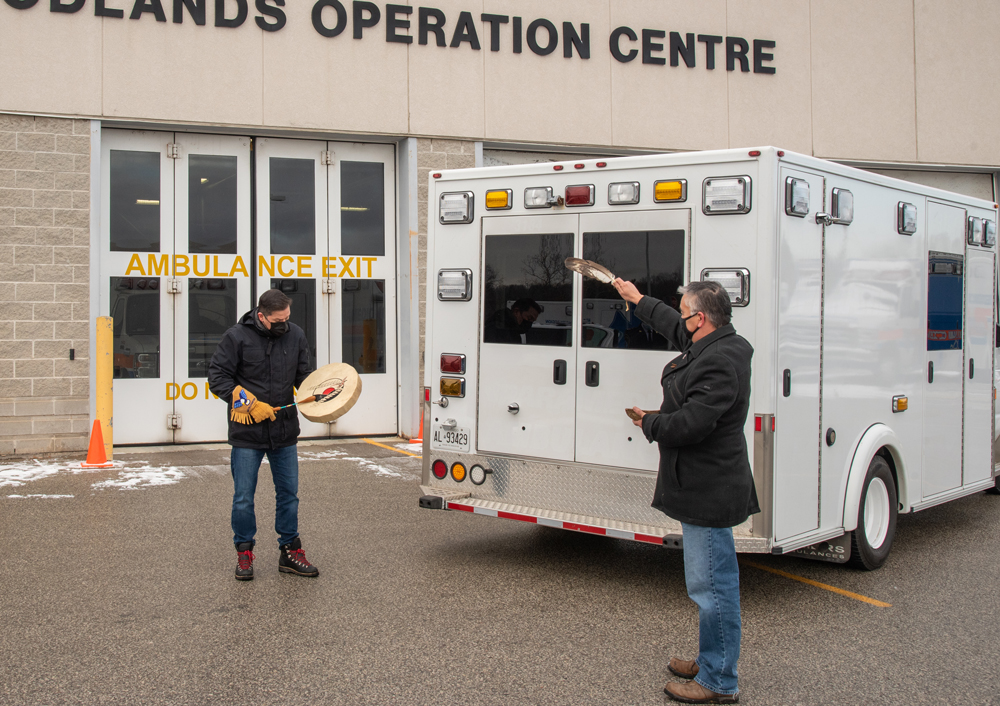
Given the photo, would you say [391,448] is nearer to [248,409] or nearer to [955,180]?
[248,409]

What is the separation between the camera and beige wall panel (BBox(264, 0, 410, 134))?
12.6m

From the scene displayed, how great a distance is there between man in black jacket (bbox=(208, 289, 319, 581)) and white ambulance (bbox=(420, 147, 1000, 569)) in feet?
3.21

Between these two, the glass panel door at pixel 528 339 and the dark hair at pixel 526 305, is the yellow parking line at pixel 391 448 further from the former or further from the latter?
the dark hair at pixel 526 305

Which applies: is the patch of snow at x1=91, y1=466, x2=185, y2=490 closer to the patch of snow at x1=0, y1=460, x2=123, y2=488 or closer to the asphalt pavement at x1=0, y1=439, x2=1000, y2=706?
the patch of snow at x1=0, y1=460, x2=123, y2=488

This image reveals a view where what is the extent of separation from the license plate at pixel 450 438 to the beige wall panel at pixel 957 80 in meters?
12.6

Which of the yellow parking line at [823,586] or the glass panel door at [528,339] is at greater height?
the glass panel door at [528,339]

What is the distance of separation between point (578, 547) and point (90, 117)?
856cm

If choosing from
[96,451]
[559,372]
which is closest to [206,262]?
[96,451]

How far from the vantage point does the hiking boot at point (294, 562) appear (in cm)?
637

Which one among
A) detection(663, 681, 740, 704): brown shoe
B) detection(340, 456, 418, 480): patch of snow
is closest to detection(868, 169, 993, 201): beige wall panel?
detection(340, 456, 418, 480): patch of snow

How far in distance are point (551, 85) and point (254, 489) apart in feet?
30.6

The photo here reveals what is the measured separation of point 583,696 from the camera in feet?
14.4

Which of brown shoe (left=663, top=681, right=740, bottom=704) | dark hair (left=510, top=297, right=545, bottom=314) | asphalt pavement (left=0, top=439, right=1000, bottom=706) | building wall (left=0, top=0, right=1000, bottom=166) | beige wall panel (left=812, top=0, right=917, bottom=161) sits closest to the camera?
brown shoe (left=663, top=681, right=740, bottom=704)

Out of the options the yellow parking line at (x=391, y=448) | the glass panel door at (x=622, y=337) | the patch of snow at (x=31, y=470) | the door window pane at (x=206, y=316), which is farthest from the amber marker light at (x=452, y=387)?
the door window pane at (x=206, y=316)
